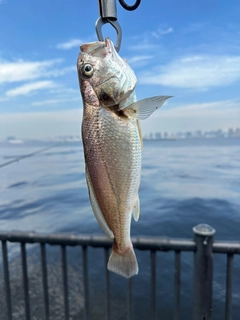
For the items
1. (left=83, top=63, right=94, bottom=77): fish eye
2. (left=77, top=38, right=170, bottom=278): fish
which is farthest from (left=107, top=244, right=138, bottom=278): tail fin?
(left=83, top=63, right=94, bottom=77): fish eye

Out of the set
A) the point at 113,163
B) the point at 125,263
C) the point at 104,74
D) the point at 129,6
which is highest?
the point at 129,6

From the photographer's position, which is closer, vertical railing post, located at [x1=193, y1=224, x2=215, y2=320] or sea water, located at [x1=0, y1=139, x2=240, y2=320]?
vertical railing post, located at [x1=193, y1=224, x2=215, y2=320]

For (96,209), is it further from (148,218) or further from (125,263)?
(148,218)

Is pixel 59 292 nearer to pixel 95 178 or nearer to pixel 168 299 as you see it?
pixel 168 299

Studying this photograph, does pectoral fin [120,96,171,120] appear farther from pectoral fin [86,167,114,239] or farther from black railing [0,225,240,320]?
black railing [0,225,240,320]

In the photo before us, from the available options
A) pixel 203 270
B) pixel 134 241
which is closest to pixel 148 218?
pixel 203 270

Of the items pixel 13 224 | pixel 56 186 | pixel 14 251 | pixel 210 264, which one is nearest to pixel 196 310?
pixel 210 264

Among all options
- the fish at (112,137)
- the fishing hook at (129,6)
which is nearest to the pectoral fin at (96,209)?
the fish at (112,137)
